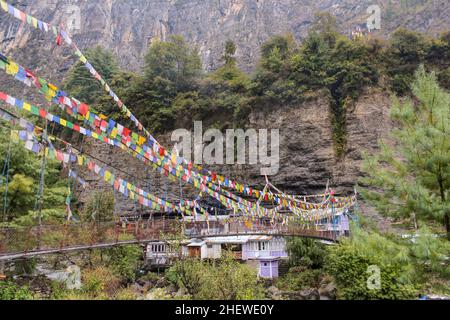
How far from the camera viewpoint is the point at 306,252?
57.4 feet

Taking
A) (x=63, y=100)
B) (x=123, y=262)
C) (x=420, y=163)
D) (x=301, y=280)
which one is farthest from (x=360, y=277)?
(x=63, y=100)

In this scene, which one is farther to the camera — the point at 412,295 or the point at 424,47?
the point at 424,47

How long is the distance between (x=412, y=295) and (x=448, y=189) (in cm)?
675

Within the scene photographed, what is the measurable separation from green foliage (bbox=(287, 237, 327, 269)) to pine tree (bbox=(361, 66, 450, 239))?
11.2 m

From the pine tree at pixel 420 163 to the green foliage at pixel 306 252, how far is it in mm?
11167

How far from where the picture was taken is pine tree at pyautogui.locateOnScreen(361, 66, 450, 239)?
5.77m

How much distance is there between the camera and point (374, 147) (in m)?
20.0

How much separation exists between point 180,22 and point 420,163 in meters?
34.7

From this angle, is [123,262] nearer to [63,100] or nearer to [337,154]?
[63,100]

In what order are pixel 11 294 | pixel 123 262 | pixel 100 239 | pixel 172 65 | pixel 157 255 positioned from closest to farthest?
pixel 11 294 < pixel 100 239 < pixel 123 262 < pixel 157 255 < pixel 172 65

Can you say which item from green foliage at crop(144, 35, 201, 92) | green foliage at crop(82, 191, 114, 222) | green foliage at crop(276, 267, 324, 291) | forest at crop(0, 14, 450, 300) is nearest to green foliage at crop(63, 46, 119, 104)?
forest at crop(0, 14, 450, 300)
